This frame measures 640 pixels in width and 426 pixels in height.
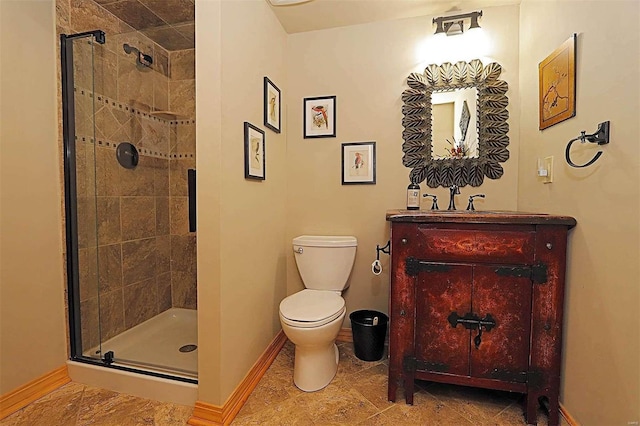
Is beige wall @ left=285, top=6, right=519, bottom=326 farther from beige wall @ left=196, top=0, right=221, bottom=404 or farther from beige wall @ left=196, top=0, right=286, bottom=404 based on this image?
beige wall @ left=196, top=0, right=221, bottom=404

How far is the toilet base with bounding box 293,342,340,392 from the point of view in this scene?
66.7 inches

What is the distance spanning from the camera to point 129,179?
7.45 ft

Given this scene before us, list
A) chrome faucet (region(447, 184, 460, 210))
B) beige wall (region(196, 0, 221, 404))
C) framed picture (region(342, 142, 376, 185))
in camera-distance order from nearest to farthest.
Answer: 1. beige wall (region(196, 0, 221, 404))
2. chrome faucet (region(447, 184, 460, 210))
3. framed picture (region(342, 142, 376, 185))

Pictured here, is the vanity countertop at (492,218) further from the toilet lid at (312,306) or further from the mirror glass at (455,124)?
the mirror glass at (455,124)

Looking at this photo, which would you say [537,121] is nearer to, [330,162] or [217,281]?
[330,162]

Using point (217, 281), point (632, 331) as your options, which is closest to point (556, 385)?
point (632, 331)

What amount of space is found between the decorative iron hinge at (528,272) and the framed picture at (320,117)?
1404mm

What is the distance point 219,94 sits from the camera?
135 cm

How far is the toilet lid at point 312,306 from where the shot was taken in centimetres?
161

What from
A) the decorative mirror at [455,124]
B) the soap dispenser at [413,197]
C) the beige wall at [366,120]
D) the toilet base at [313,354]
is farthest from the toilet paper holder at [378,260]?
the decorative mirror at [455,124]

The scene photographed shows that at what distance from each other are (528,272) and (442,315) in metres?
0.43

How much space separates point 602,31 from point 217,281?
1.89 meters

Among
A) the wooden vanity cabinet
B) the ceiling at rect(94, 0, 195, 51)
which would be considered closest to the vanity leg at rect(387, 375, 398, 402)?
the wooden vanity cabinet

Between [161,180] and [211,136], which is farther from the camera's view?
[161,180]
